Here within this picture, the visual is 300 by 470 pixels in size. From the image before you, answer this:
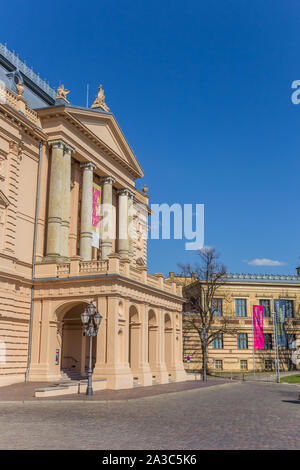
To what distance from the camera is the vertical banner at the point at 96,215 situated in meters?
38.3

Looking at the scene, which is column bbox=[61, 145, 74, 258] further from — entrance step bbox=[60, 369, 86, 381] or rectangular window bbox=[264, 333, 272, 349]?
rectangular window bbox=[264, 333, 272, 349]

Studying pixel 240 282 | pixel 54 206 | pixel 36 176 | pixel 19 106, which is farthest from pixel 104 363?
pixel 240 282

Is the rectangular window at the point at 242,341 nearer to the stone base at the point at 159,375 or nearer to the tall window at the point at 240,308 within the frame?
the tall window at the point at 240,308

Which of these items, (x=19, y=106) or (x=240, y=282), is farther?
(x=240, y=282)

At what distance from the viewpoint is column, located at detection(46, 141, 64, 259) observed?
32.7 metres

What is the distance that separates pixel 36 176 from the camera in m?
33.8

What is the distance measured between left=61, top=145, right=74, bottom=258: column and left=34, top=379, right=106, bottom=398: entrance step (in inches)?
384

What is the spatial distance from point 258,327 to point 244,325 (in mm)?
3425

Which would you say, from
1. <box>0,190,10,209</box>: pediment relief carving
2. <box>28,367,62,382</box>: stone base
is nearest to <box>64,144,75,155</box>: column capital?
<box>0,190,10,209</box>: pediment relief carving

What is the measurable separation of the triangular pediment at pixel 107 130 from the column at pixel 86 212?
2931 mm

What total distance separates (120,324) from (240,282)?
3488 centimetres

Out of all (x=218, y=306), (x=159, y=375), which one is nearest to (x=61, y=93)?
(x=159, y=375)
